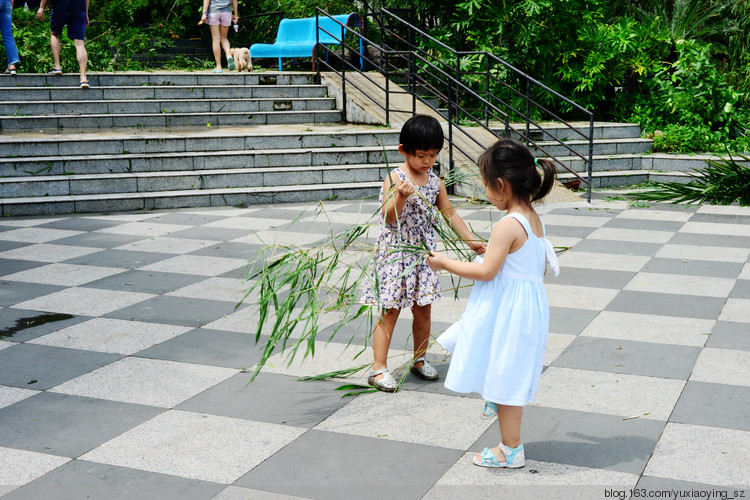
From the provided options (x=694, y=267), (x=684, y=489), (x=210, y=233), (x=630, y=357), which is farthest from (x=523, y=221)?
(x=210, y=233)

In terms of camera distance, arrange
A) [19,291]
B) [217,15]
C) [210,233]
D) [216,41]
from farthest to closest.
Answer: [216,41]
[217,15]
[210,233]
[19,291]

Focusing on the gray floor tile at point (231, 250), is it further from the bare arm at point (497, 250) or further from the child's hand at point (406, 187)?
the bare arm at point (497, 250)

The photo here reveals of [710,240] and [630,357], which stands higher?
[630,357]

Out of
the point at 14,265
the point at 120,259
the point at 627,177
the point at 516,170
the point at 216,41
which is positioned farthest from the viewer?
the point at 216,41

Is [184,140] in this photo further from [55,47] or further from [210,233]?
[55,47]

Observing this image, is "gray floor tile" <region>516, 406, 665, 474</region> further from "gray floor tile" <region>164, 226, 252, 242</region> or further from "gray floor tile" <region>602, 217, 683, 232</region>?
"gray floor tile" <region>602, 217, 683, 232</region>

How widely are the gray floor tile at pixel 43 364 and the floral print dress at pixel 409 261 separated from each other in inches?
62.2

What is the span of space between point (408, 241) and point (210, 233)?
4.28 m

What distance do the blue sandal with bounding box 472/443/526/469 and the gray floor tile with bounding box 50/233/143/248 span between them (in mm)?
5057

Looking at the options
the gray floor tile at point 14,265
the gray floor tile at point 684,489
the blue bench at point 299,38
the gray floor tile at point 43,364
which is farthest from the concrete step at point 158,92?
the gray floor tile at point 684,489

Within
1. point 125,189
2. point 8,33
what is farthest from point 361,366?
point 8,33

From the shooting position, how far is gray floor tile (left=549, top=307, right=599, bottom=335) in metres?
4.98

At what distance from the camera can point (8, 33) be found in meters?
11.5

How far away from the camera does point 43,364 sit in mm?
4414
